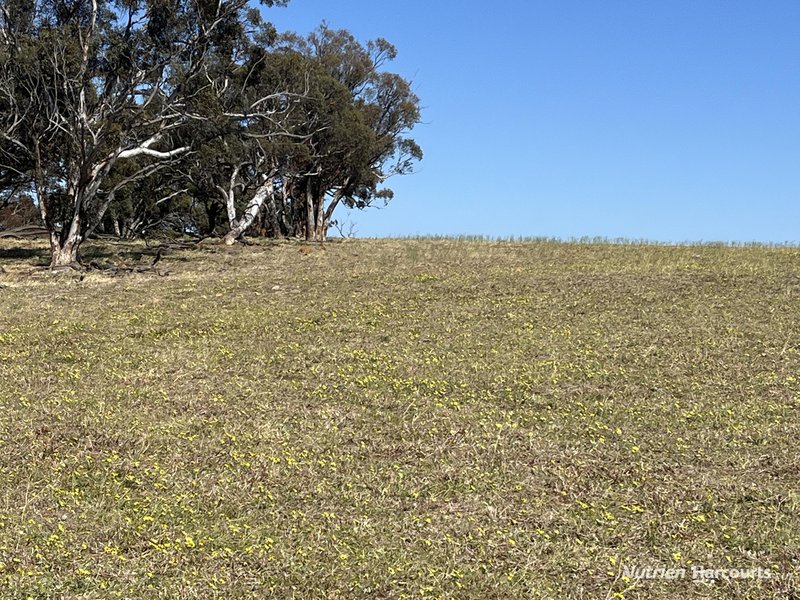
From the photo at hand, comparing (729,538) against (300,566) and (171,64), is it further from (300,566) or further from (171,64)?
(171,64)

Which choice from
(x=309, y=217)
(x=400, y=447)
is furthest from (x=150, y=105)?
(x=400, y=447)

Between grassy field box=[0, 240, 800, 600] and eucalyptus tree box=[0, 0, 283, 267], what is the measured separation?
26.8 feet

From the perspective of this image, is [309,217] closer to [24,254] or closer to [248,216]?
[248,216]

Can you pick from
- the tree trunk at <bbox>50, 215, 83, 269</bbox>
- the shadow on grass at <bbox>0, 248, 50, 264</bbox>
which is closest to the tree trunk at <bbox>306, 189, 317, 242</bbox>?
the shadow on grass at <bbox>0, 248, 50, 264</bbox>

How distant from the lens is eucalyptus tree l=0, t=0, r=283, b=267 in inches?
827

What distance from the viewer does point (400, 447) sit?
7504mm

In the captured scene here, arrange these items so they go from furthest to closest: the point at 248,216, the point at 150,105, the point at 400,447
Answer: the point at 248,216 → the point at 150,105 → the point at 400,447

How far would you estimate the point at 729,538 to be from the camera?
5629 millimetres

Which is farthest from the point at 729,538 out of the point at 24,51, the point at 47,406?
the point at 24,51

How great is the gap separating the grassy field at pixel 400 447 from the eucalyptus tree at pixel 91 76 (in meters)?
8.15

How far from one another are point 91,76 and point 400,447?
758 inches

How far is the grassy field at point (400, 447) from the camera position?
5.20 metres

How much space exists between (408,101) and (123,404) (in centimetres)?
3499

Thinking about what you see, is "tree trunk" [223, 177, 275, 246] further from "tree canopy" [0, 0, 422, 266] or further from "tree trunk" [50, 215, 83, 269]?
"tree trunk" [50, 215, 83, 269]
